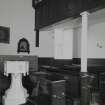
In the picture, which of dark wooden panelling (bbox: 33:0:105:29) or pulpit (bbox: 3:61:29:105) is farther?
pulpit (bbox: 3:61:29:105)

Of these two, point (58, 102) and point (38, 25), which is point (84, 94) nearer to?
point (58, 102)

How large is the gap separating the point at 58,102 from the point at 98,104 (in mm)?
1060

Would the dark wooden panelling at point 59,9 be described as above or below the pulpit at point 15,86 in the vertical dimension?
above

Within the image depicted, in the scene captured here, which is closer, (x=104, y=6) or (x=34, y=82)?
(x=104, y=6)

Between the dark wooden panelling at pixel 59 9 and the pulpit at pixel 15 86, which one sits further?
the pulpit at pixel 15 86

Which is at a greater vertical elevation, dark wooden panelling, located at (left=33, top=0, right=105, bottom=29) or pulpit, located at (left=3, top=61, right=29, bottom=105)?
dark wooden panelling, located at (left=33, top=0, right=105, bottom=29)

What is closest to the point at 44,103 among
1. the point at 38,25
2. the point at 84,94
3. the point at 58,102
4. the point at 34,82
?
the point at 58,102

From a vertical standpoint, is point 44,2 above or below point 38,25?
above

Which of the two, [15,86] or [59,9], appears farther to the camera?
[59,9]

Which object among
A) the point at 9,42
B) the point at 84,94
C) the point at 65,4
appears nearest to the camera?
the point at 84,94

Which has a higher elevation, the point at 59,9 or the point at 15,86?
the point at 59,9

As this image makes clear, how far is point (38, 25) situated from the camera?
4727 mm

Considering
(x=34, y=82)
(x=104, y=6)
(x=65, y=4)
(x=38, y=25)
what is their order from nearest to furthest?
1. (x=104, y=6)
2. (x=65, y=4)
3. (x=34, y=82)
4. (x=38, y=25)

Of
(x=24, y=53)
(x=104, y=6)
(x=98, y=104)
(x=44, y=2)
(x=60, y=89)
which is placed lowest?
(x=98, y=104)
